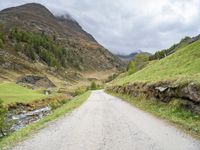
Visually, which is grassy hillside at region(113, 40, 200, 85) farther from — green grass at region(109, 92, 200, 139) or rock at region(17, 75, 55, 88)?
rock at region(17, 75, 55, 88)

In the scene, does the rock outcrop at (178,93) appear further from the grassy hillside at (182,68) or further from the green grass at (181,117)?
the grassy hillside at (182,68)

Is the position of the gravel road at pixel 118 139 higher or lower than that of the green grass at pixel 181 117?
lower

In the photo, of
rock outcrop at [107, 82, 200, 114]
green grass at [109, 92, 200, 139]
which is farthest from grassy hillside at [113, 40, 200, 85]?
green grass at [109, 92, 200, 139]

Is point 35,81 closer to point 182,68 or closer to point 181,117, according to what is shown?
point 182,68

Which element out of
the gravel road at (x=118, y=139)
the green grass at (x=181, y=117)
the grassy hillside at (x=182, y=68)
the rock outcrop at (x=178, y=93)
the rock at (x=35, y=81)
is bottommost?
the gravel road at (x=118, y=139)

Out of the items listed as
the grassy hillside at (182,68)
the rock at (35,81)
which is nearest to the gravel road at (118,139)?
the grassy hillside at (182,68)

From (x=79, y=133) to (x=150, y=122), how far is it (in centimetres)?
567

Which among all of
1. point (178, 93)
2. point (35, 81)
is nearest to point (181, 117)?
point (178, 93)

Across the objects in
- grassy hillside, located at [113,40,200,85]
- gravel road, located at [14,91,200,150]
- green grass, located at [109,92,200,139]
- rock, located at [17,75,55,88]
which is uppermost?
rock, located at [17,75,55,88]

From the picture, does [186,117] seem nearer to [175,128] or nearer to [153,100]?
[175,128]

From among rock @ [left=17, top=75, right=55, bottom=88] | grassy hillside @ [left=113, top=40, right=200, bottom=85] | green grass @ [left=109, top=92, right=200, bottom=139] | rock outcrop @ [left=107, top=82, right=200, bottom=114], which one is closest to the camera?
green grass @ [left=109, top=92, right=200, bottom=139]

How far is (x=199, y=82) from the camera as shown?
20.9 meters

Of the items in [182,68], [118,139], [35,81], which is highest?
[35,81]

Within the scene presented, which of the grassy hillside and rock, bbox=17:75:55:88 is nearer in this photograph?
the grassy hillside
